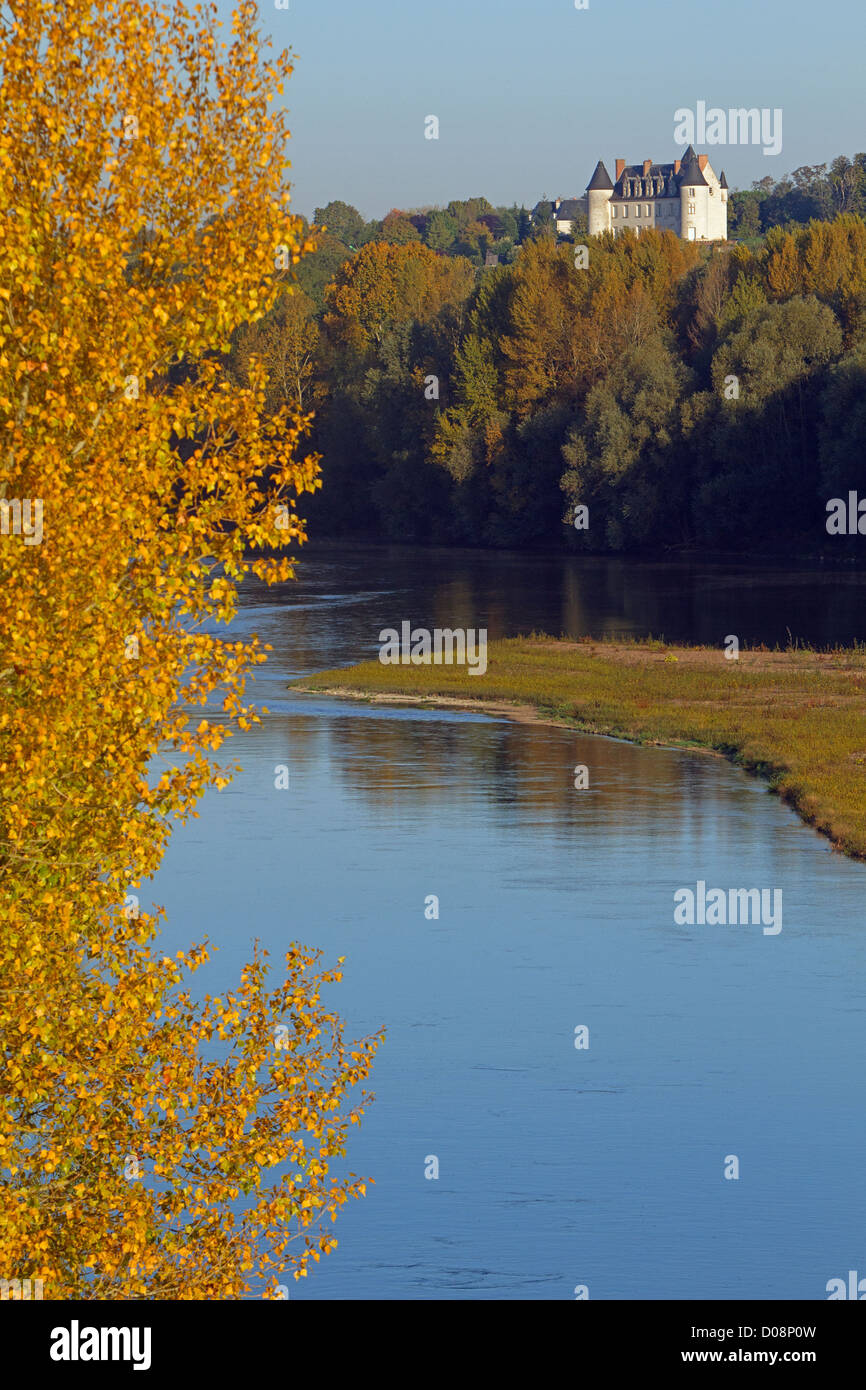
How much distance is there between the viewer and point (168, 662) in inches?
493

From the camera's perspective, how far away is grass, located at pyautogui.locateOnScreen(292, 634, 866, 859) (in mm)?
37406

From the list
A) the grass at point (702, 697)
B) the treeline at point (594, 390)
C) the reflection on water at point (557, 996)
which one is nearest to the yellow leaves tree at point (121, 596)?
the reflection on water at point (557, 996)

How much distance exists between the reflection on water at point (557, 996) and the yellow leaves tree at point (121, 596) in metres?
3.92

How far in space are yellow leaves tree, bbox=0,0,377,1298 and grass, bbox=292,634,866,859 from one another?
20.2m

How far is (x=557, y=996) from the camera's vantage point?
2466 centimetres

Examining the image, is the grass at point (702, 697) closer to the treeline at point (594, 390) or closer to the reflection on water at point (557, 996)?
the reflection on water at point (557, 996)

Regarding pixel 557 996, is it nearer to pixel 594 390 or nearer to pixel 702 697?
pixel 702 697

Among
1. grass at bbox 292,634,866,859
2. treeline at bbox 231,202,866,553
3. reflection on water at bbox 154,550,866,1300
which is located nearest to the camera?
reflection on water at bbox 154,550,866,1300

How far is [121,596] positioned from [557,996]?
43.9ft

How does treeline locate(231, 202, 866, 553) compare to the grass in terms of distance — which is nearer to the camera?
the grass

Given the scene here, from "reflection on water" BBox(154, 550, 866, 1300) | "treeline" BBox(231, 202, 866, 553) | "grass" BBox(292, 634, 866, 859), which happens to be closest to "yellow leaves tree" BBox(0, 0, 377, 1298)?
"reflection on water" BBox(154, 550, 866, 1300)

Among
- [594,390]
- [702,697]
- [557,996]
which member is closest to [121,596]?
[557,996]

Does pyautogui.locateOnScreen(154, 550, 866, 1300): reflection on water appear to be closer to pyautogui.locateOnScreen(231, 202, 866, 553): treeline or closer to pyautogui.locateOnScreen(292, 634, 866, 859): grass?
pyautogui.locateOnScreen(292, 634, 866, 859): grass
